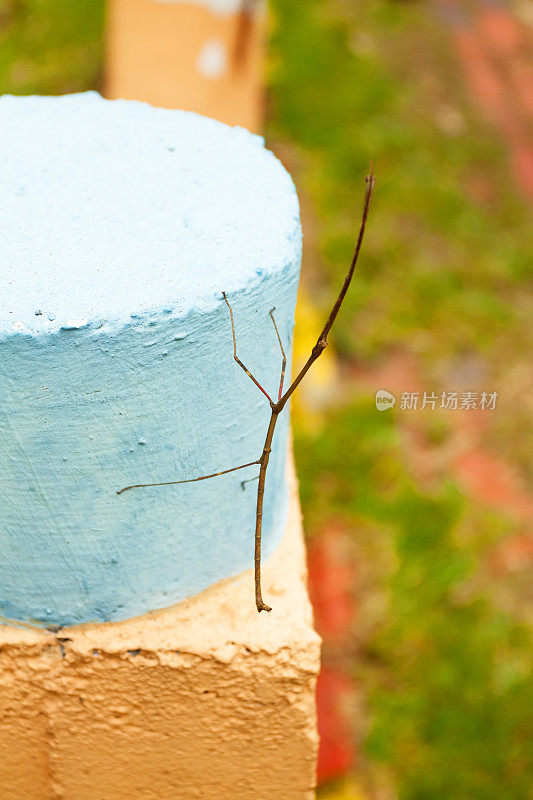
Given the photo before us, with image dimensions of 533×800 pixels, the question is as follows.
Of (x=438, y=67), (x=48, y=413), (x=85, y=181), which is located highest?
(x=438, y=67)

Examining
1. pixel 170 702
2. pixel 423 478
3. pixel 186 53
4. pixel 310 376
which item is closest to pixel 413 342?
pixel 310 376

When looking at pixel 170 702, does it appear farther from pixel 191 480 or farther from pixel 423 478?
pixel 423 478

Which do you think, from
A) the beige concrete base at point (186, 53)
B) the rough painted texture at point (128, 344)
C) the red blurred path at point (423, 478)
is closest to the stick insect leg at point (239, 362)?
the rough painted texture at point (128, 344)

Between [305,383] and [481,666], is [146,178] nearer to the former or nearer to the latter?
[481,666]

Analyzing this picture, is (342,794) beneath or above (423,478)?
beneath

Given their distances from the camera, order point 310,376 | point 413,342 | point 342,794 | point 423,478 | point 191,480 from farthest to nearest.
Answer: point 413,342
point 310,376
point 423,478
point 342,794
point 191,480

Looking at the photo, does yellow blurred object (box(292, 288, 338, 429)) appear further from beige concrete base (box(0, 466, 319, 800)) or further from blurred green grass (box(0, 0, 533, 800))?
beige concrete base (box(0, 466, 319, 800))

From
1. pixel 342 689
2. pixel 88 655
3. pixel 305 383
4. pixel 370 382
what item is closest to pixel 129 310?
pixel 88 655
